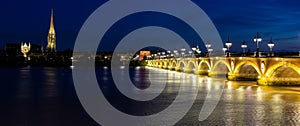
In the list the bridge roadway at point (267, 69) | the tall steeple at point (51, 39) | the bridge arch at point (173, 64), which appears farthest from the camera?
the tall steeple at point (51, 39)

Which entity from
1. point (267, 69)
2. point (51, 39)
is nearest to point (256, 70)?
point (267, 69)

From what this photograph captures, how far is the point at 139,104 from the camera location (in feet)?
94.9

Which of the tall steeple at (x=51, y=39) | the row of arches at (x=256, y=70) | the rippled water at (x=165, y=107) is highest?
the tall steeple at (x=51, y=39)

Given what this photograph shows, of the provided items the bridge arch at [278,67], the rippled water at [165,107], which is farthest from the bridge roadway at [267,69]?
the rippled water at [165,107]

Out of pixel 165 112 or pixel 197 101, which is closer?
pixel 165 112

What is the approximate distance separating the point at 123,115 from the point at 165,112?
242cm

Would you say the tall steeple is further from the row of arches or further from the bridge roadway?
the bridge roadway

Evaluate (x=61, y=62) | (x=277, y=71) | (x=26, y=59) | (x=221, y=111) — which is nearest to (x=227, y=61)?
(x=277, y=71)

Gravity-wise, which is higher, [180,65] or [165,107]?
[180,65]

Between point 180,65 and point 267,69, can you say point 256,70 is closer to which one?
point 267,69

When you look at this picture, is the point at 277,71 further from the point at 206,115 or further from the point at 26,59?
the point at 26,59

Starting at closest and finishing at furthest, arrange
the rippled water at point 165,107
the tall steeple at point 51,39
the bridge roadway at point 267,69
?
the rippled water at point 165,107
the bridge roadway at point 267,69
the tall steeple at point 51,39

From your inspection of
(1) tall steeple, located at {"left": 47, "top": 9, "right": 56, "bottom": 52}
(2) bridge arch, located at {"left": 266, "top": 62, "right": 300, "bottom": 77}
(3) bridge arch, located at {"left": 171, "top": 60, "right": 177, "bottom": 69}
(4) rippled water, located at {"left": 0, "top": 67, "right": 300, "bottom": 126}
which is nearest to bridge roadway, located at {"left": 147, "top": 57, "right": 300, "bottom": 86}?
(2) bridge arch, located at {"left": 266, "top": 62, "right": 300, "bottom": 77}

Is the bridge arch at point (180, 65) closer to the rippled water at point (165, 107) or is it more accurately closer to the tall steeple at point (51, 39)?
the rippled water at point (165, 107)
